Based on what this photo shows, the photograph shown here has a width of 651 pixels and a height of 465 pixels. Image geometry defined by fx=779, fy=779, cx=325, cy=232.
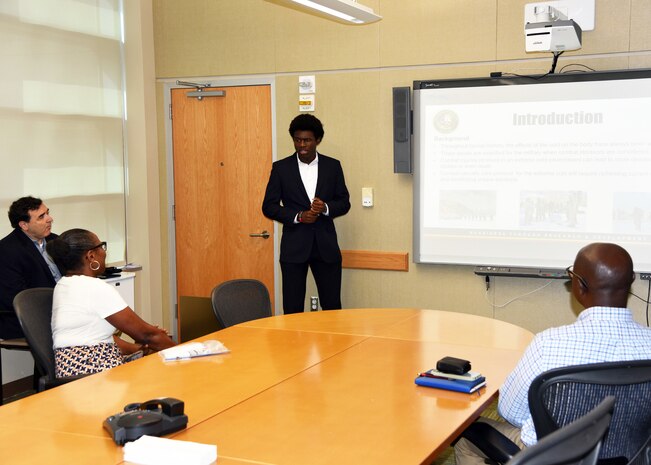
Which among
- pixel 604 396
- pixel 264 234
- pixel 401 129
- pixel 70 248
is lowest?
pixel 604 396

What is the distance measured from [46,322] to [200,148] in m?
3.31

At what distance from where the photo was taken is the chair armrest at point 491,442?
2539 millimetres

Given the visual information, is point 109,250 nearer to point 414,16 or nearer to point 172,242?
point 172,242

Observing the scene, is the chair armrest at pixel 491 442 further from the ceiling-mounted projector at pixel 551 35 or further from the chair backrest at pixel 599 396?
the ceiling-mounted projector at pixel 551 35

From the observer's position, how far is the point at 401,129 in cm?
609

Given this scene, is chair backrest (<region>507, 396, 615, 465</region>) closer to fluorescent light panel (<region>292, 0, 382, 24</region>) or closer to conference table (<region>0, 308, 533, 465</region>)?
conference table (<region>0, 308, 533, 465</region>)

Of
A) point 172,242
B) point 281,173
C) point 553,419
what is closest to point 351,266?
point 281,173

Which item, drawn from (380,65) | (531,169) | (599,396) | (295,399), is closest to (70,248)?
(295,399)

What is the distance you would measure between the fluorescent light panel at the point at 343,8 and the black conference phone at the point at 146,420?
260 cm

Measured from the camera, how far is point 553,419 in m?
2.33

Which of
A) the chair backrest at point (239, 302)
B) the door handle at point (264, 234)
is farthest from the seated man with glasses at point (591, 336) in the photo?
the door handle at point (264, 234)

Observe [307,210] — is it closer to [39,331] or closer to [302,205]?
[302,205]

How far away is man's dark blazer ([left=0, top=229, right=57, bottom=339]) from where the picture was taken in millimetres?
4754

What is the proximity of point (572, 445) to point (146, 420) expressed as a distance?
138 cm
